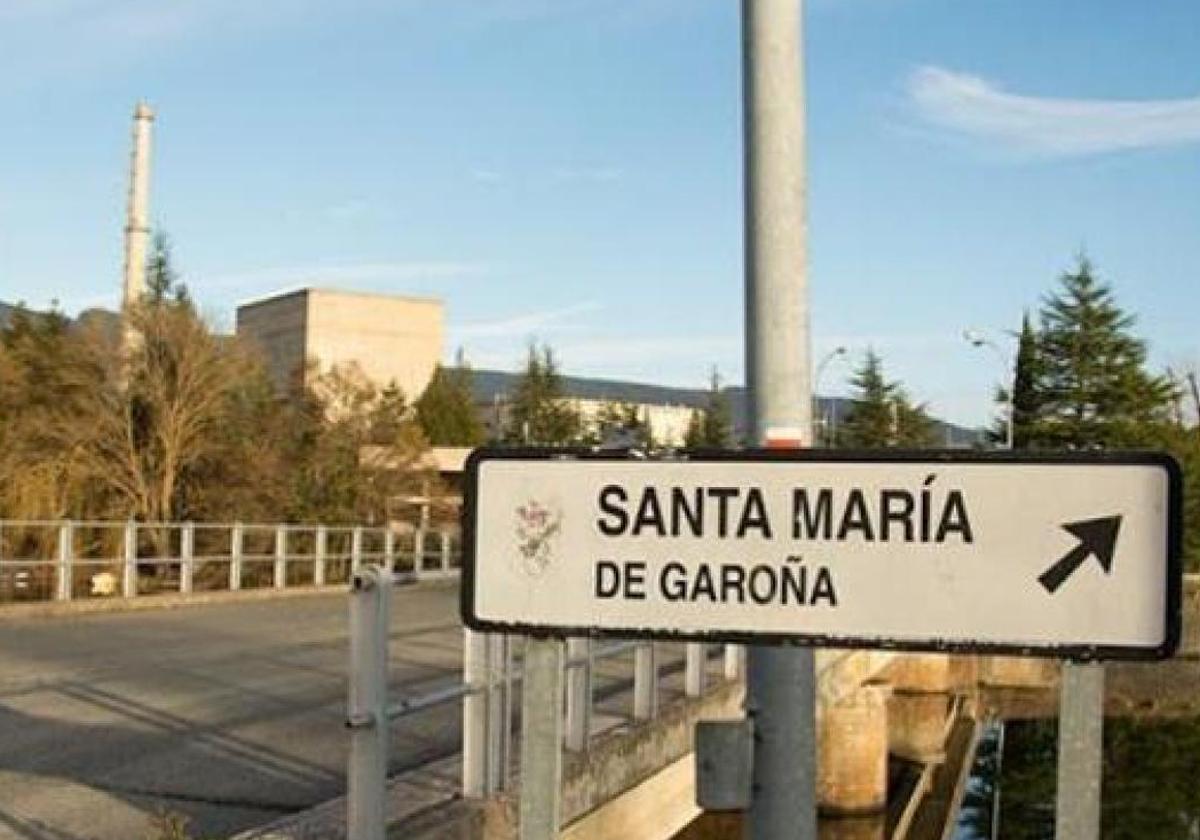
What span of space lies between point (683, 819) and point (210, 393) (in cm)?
1853

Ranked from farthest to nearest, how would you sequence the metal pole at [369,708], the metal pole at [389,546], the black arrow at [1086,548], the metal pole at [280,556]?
the metal pole at [389,546] → the metal pole at [280,556] → the metal pole at [369,708] → the black arrow at [1086,548]

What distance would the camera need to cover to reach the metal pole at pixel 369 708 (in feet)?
19.3

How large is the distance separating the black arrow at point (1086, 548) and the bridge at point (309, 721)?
3557 millimetres

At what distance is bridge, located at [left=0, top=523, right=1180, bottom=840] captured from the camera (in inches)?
292

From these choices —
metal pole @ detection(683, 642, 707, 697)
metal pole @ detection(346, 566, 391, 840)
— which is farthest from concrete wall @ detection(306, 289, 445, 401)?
metal pole @ detection(346, 566, 391, 840)

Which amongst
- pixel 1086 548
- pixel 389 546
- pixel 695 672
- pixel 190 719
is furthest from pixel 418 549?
pixel 1086 548

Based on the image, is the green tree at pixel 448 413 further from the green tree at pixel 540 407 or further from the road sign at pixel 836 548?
the road sign at pixel 836 548

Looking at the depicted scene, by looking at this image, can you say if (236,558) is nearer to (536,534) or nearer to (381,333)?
(536,534)

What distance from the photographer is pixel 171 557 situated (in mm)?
24688

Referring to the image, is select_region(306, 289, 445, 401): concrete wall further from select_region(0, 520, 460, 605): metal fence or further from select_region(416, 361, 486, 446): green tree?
select_region(0, 520, 460, 605): metal fence

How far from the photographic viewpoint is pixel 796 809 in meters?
3.51

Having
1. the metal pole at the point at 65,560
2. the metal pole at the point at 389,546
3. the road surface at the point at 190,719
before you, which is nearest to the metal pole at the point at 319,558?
the metal pole at the point at 389,546

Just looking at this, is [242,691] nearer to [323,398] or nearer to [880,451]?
[880,451]

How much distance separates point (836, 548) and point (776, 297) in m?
0.79
